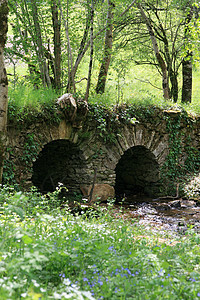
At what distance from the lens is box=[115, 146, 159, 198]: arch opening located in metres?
9.30

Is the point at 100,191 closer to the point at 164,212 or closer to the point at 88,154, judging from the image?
the point at 88,154

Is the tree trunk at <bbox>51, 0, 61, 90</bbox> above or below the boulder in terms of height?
above

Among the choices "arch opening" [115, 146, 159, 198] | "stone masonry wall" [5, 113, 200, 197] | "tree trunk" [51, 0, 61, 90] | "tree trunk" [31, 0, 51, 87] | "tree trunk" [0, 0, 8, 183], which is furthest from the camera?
"arch opening" [115, 146, 159, 198]

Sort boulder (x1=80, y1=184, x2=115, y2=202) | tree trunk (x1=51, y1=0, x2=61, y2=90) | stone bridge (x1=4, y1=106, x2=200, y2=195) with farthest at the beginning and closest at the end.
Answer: tree trunk (x1=51, y1=0, x2=61, y2=90), boulder (x1=80, y1=184, x2=115, y2=202), stone bridge (x1=4, y1=106, x2=200, y2=195)

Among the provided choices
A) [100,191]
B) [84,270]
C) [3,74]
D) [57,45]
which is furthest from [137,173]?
[84,270]

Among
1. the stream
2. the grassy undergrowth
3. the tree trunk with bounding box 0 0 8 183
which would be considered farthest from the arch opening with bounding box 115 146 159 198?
the grassy undergrowth

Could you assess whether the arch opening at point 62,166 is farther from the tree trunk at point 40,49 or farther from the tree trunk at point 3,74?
the tree trunk at point 3,74

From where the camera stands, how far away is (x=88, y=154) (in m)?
7.65

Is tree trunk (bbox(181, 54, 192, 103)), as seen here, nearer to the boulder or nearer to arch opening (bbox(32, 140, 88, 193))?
the boulder

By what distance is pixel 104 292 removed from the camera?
215 cm

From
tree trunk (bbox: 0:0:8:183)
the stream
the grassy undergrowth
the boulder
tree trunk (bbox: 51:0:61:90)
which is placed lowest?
the stream

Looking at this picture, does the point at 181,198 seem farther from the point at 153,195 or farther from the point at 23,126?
the point at 23,126

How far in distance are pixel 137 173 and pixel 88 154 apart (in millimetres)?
2757

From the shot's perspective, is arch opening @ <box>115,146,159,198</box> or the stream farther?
arch opening @ <box>115,146,159,198</box>
